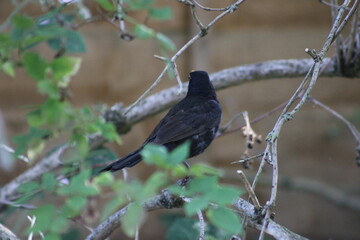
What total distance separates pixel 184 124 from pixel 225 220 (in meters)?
2.10

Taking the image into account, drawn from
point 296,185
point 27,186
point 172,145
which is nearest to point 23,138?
point 27,186

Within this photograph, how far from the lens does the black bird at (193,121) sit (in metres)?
3.75

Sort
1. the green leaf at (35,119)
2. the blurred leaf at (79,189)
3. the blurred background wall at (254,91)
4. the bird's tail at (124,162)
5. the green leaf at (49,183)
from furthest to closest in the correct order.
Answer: the blurred background wall at (254,91), the bird's tail at (124,162), the green leaf at (35,119), the green leaf at (49,183), the blurred leaf at (79,189)

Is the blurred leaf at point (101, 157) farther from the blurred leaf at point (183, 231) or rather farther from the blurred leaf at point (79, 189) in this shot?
the blurred leaf at point (79, 189)

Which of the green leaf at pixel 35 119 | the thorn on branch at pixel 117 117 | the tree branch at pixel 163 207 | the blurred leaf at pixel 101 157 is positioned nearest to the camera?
the green leaf at pixel 35 119

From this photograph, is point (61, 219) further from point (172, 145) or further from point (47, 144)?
point (47, 144)

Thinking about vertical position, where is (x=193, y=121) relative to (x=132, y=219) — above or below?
below

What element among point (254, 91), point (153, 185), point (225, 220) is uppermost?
point (153, 185)

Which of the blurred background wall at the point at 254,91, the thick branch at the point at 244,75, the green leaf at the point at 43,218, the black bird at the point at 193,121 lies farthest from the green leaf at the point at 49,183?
the blurred background wall at the point at 254,91

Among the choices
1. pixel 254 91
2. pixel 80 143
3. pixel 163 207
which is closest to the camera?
pixel 80 143

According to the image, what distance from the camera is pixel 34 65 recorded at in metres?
2.15

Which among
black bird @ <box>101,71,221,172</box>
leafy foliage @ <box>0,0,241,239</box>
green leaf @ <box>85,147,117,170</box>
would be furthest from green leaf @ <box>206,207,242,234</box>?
green leaf @ <box>85,147,117,170</box>

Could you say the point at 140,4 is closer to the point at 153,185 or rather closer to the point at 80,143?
the point at 80,143

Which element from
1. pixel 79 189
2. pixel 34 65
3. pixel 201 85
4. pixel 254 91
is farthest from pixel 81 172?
pixel 254 91
